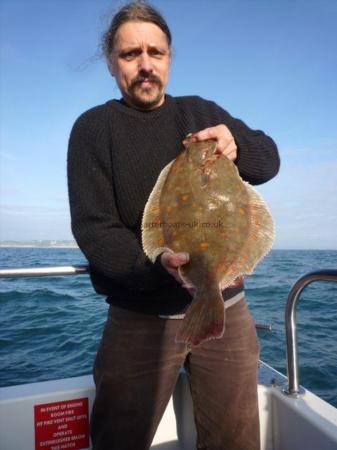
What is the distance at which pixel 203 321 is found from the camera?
1.57m

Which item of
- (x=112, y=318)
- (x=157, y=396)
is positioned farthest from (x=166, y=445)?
(x=112, y=318)

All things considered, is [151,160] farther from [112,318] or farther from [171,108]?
[112,318]

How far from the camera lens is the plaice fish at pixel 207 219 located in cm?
Answer: 179

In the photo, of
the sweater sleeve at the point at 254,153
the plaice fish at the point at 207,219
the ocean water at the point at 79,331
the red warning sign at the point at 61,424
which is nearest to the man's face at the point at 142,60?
the sweater sleeve at the point at 254,153

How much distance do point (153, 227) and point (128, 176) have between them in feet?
1.52

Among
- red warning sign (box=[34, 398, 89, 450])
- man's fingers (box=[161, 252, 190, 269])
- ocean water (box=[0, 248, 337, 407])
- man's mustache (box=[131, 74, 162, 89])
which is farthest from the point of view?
ocean water (box=[0, 248, 337, 407])

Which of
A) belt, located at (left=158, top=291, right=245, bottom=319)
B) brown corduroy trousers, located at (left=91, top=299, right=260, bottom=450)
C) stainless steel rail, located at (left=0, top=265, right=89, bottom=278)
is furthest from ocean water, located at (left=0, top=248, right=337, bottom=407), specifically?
stainless steel rail, located at (left=0, top=265, right=89, bottom=278)

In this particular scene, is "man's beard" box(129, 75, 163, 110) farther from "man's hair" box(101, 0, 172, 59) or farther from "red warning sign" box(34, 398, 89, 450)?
"red warning sign" box(34, 398, 89, 450)

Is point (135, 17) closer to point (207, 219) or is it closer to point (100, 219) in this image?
point (100, 219)

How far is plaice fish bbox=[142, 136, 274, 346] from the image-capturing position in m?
1.79

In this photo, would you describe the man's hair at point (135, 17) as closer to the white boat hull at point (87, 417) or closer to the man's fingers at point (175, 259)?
the man's fingers at point (175, 259)

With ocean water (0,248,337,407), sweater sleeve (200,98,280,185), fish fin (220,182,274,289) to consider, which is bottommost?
ocean water (0,248,337,407)

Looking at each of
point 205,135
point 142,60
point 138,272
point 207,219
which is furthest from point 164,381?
point 142,60

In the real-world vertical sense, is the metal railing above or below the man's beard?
below
